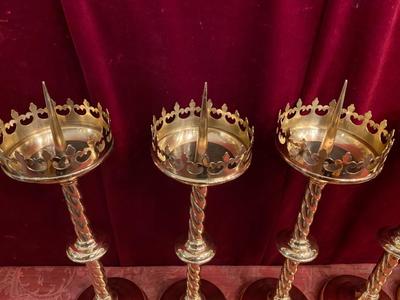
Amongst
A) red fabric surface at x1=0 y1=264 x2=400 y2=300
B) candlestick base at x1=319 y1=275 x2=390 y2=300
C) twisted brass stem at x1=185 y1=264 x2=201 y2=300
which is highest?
twisted brass stem at x1=185 y1=264 x2=201 y2=300

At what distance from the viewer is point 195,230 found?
3.39ft

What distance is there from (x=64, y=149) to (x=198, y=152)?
0.28 meters

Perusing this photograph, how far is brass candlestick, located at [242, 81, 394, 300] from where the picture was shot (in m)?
0.81

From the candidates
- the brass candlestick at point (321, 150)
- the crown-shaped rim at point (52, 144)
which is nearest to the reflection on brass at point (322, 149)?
the brass candlestick at point (321, 150)

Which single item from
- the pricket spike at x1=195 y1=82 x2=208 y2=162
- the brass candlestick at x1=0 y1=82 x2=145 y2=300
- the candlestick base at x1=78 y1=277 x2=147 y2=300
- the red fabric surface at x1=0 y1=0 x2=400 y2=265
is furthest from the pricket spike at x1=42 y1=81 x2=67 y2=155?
the candlestick base at x1=78 y1=277 x2=147 y2=300

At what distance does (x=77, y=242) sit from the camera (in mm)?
1057

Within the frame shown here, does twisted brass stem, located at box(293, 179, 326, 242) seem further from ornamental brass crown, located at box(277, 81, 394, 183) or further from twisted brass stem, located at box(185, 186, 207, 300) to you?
twisted brass stem, located at box(185, 186, 207, 300)

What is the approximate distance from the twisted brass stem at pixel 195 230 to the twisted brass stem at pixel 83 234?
251 millimetres

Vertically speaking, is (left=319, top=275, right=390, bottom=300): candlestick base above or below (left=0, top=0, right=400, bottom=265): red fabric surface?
below

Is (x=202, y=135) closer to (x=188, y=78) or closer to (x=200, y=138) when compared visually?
(x=200, y=138)

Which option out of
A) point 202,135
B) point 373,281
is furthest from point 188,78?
point 373,281

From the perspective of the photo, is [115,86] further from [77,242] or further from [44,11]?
[77,242]

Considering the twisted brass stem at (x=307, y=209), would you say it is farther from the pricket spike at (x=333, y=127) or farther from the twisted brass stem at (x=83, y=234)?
Answer: the twisted brass stem at (x=83, y=234)

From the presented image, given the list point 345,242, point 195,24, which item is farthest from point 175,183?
point 345,242
